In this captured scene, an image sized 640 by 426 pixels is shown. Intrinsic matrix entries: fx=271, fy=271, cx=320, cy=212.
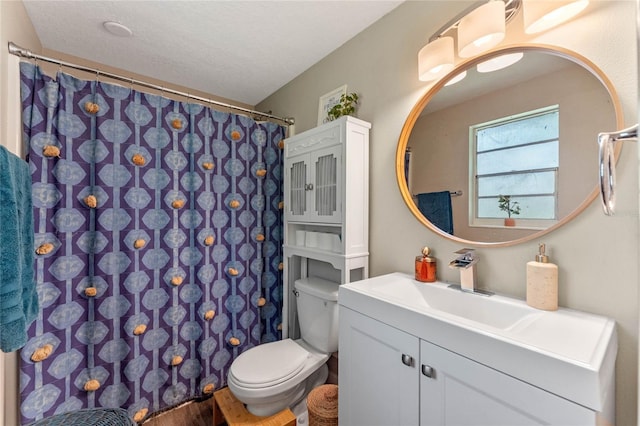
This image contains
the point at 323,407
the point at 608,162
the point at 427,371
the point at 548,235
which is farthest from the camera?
the point at 323,407

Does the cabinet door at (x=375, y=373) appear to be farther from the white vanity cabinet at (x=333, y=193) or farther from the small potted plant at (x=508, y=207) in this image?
the small potted plant at (x=508, y=207)

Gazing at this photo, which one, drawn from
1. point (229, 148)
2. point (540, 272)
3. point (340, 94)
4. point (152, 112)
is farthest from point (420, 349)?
point (152, 112)

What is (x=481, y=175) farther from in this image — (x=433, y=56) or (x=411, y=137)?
(x=433, y=56)

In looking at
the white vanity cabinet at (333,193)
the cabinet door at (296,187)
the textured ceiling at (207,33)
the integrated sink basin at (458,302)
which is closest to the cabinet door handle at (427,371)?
the integrated sink basin at (458,302)

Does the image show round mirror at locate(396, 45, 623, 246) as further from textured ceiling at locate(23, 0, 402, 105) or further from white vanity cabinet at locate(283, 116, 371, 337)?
textured ceiling at locate(23, 0, 402, 105)

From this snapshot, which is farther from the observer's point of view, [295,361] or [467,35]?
[295,361]

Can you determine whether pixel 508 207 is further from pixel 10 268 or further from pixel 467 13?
pixel 10 268

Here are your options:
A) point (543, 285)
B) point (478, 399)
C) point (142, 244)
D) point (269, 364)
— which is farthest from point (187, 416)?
point (543, 285)

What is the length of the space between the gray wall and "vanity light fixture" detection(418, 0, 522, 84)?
8cm

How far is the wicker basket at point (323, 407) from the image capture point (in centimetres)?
131

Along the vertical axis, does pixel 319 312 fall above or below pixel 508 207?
below

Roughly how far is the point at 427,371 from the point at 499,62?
1204 mm

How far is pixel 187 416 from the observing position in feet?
5.70

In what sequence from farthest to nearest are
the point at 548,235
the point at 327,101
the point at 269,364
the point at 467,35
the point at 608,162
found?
the point at 327,101
the point at 269,364
the point at 467,35
the point at 548,235
the point at 608,162
